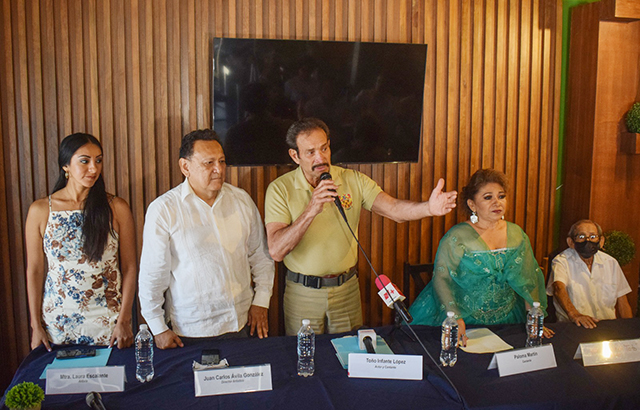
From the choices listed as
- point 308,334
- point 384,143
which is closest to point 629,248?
point 384,143

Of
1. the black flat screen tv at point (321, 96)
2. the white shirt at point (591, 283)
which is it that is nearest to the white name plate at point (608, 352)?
the white shirt at point (591, 283)

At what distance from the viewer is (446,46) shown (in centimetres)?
366

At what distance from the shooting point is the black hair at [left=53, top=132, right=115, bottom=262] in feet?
8.00

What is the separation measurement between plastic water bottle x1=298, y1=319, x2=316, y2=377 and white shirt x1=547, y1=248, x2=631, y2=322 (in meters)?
1.80

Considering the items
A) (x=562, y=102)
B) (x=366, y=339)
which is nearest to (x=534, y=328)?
(x=366, y=339)

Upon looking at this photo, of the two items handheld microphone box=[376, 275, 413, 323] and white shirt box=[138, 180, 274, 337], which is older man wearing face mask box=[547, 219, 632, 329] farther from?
white shirt box=[138, 180, 274, 337]

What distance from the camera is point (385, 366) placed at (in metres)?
1.94

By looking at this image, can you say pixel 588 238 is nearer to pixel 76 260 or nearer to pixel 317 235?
pixel 317 235

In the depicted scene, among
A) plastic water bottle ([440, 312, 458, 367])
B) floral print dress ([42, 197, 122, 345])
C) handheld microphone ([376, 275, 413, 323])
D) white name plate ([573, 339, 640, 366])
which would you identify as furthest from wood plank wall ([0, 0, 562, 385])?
white name plate ([573, 339, 640, 366])

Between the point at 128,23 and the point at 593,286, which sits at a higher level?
the point at 128,23

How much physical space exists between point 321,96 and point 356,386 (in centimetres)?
206

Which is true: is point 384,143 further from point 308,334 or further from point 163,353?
point 163,353

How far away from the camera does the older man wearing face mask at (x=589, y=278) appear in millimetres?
3053

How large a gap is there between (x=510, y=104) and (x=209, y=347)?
2.95 m
